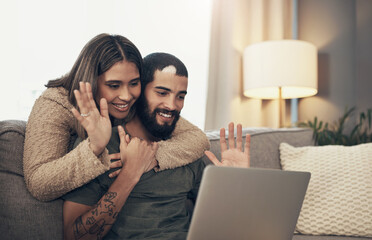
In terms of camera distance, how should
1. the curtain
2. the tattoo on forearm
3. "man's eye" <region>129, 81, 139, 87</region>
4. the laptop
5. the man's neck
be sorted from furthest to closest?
the curtain
the man's neck
"man's eye" <region>129, 81, 139, 87</region>
the tattoo on forearm
the laptop

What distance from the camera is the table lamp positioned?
96.2 inches

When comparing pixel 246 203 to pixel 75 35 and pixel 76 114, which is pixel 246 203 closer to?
pixel 76 114

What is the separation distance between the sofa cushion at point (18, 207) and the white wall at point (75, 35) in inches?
43.5

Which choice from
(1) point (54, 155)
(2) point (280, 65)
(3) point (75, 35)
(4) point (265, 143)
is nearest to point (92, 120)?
(1) point (54, 155)

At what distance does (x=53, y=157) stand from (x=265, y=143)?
102 cm

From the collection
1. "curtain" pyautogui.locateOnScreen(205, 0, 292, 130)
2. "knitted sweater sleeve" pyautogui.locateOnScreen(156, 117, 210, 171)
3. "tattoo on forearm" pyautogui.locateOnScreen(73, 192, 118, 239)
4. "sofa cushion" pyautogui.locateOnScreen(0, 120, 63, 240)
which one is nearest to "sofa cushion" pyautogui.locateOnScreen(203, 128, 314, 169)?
"knitted sweater sleeve" pyautogui.locateOnScreen(156, 117, 210, 171)

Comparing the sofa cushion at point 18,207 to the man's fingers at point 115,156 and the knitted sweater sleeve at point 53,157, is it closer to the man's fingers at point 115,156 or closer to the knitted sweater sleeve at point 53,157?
the knitted sweater sleeve at point 53,157

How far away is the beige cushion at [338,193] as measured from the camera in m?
1.42

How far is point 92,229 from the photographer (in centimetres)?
107

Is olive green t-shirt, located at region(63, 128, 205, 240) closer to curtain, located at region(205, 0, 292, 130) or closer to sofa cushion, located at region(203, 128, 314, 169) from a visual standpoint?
sofa cushion, located at region(203, 128, 314, 169)

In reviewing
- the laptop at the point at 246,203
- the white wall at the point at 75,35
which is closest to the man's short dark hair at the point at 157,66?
the laptop at the point at 246,203

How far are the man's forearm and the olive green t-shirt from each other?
0.05 m

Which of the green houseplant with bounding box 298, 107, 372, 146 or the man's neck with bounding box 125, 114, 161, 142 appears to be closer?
the man's neck with bounding box 125, 114, 161, 142

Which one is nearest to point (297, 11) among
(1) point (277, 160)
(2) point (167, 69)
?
(1) point (277, 160)
